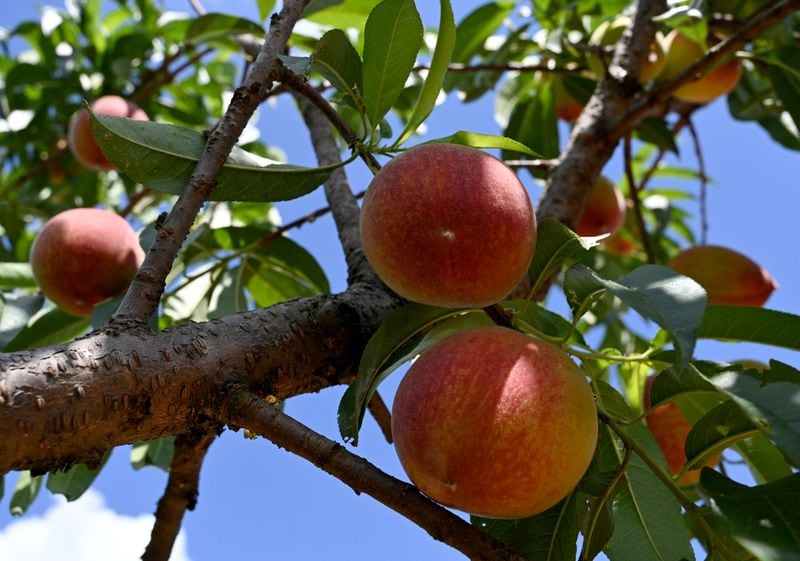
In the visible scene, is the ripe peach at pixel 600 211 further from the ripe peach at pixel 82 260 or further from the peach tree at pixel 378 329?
the ripe peach at pixel 82 260

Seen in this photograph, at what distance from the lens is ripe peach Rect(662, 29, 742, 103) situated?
8.43 feet

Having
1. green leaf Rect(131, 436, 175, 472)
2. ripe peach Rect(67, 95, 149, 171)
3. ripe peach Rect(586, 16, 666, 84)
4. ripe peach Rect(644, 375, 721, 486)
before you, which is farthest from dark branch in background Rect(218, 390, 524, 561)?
ripe peach Rect(67, 95, 149, 171)

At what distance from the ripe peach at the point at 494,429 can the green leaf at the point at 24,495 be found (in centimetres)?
147

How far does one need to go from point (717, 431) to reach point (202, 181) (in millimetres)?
778

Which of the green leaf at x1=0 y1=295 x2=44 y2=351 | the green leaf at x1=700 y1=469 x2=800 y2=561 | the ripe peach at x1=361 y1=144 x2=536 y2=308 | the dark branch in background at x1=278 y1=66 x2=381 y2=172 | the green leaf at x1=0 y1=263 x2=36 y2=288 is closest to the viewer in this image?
the green leaf at x1=700 y1=469 x2=800 y2=561

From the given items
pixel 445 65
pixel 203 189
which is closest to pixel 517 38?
pixel 445 65

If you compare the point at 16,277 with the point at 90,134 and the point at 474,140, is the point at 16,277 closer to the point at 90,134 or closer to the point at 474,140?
the point at 90,134

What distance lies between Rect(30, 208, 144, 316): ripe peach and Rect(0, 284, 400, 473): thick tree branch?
814mm

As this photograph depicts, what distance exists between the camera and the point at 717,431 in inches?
42.8

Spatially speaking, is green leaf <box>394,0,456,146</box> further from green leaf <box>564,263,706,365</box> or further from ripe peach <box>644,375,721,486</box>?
ripe peach <box>644,375,721,486</box>

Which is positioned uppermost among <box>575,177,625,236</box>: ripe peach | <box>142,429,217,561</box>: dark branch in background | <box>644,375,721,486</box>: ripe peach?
→ <box>575,177,625,236</box>: ripe peach

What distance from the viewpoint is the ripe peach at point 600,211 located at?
2.53m

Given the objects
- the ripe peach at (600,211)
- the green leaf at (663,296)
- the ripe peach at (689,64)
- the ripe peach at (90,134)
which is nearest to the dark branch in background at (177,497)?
the green leaf at (663,296)

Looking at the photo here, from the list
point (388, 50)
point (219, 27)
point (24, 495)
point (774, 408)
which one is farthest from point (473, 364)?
point (219, 27)
